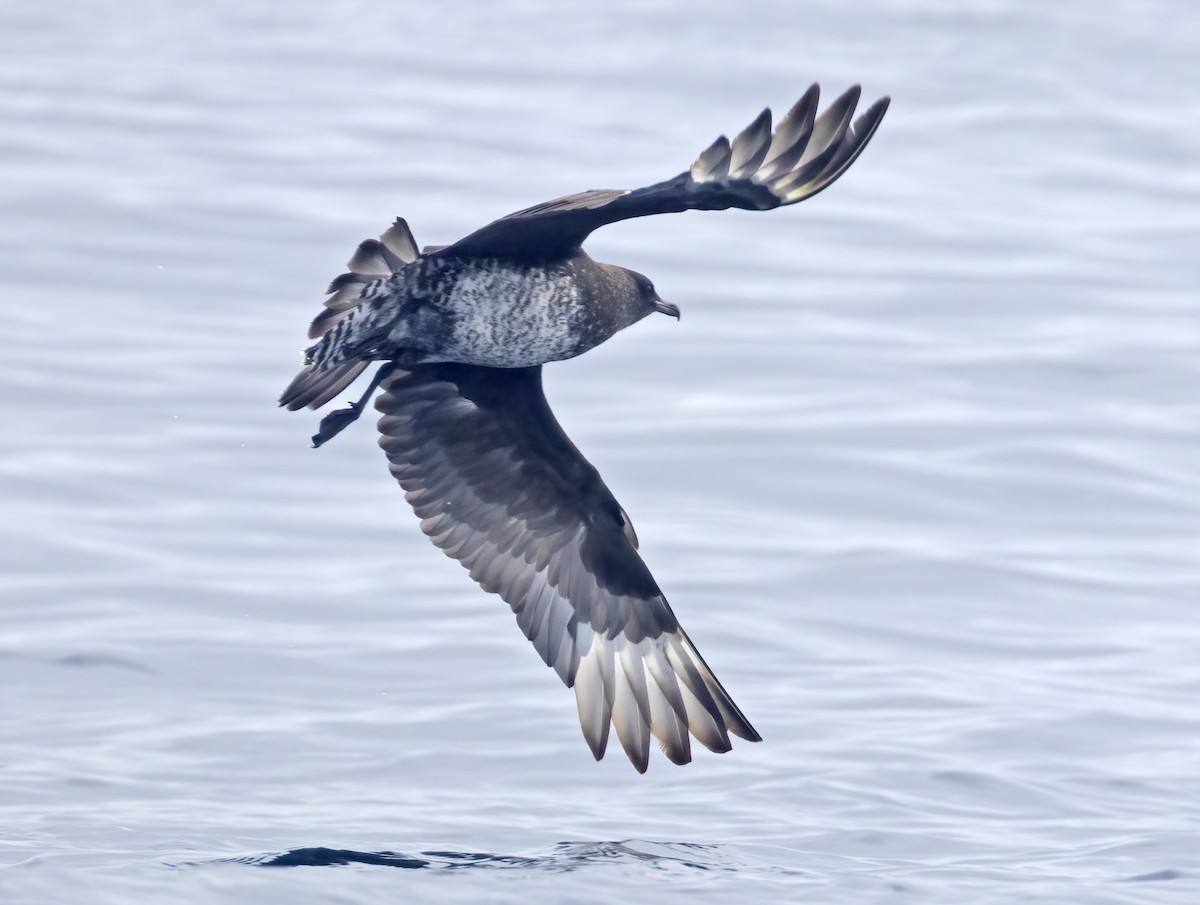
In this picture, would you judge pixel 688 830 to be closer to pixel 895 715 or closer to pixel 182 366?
pixel 895 715

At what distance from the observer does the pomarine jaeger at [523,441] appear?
21.6 ft

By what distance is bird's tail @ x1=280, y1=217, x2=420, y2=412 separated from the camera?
21.4 feet

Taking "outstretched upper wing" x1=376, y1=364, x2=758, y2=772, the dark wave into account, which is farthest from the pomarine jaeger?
the dark wave

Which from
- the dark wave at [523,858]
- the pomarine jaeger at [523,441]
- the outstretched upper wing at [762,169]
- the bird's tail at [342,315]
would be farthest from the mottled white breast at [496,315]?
the dark wave at [523,858]

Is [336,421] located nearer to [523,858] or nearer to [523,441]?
[523,441]

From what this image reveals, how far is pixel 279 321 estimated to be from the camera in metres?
11.9

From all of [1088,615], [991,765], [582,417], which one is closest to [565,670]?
[991,765]

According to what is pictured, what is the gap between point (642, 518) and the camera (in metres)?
9.77

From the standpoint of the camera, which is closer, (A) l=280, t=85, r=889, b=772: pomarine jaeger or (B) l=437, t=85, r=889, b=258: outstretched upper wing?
(B) l=437, t=85, r=889, b=258: outstretched upper wing

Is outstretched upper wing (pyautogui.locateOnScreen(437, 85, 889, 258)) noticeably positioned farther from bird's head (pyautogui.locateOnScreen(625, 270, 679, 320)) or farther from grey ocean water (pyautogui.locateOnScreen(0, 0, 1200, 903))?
grey ocean water (pyautogui.locateOnScreen(0, 0, 1200, 903))

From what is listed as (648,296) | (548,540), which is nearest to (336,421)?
(548,540)

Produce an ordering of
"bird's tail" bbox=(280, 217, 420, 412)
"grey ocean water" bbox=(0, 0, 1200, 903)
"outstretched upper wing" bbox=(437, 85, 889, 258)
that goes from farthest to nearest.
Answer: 1. "grey ocean water" bbox=(0, 0, 1200, 903)
2. "bird's tail" bbox=(280, 217, 420, 412)
3. "outstretched upper wing" bbox=(437, 85, 889, 258)

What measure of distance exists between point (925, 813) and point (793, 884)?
892 mm

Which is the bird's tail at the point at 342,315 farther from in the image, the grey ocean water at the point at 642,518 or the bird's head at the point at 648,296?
the grey ocean water at the point at 642,518
